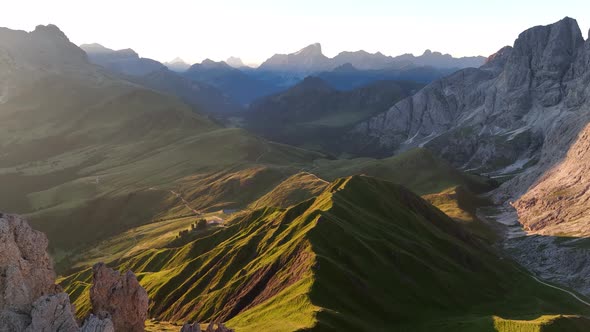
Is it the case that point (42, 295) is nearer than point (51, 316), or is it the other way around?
point (51, 316)

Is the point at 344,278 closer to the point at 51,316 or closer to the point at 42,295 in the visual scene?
the point at 42,295

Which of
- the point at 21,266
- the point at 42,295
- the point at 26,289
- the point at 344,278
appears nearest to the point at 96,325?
the point at 42,295

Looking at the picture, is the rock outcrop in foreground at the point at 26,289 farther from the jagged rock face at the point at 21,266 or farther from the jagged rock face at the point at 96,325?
the jagged rock face at the point at 96,325

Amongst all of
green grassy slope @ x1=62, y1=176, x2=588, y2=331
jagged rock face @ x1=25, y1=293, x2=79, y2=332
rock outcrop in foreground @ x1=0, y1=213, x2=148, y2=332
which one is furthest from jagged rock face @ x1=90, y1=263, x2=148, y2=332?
green grassy slope @ x1=62, y1=176, x2=588, y2=331

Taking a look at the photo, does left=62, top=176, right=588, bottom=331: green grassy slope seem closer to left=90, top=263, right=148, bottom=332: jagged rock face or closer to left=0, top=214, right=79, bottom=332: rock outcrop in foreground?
left=90, top=263, right=148, bottom=332: jagged rock face

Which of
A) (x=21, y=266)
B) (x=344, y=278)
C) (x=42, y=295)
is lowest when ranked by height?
(x=344, y=278)

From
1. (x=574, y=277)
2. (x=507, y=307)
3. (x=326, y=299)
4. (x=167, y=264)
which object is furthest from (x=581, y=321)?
(x=167, y=264)

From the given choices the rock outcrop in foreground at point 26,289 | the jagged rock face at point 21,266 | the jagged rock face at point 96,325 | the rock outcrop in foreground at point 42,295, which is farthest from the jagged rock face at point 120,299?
the jagged rock face at point 96,325
